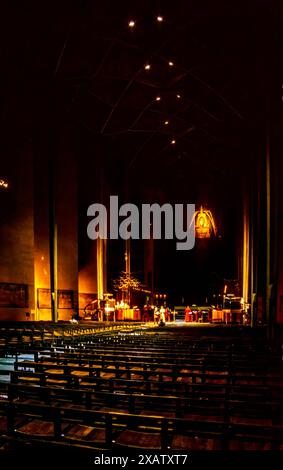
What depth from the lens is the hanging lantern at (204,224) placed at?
2973 cm

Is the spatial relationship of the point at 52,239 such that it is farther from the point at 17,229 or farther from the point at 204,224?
the point at 204,224

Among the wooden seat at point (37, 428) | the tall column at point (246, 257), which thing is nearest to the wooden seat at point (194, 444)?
the wooden seat at point (37, 428)

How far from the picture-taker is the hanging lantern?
2973 centimetres

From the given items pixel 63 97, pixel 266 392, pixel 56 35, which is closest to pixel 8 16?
pixel 56 35

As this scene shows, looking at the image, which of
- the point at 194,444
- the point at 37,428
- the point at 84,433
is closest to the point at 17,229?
the point at 37,428

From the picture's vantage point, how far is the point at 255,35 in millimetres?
16906

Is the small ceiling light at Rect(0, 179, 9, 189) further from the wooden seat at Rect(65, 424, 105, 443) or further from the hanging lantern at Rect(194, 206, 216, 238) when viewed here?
the hanging lantern at Rect(194, 206, 216, 238)

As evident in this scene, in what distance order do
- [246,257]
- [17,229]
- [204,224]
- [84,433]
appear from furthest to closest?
1. [204,224]
2. [246,257]
3. [17,229]
4. [84,433]

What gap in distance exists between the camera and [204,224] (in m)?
29.7

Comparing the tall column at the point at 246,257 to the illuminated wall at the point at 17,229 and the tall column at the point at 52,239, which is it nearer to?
the tall column at the point at 52,239

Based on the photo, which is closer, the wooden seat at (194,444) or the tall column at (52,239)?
the wooden seat at (194,444)

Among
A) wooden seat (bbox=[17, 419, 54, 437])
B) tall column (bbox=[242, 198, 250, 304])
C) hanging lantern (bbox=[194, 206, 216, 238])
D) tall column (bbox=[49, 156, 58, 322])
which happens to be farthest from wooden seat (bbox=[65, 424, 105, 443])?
hanging lantern (bbox=[194, 206, 216, 238])

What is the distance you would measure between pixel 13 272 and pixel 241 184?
17961 millimetres
